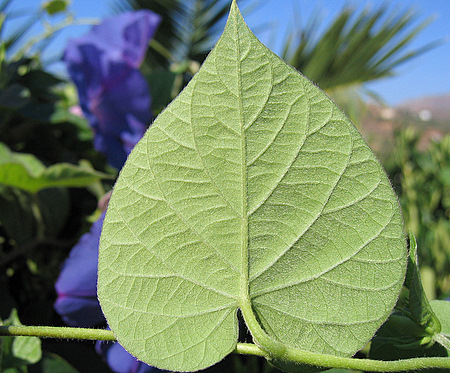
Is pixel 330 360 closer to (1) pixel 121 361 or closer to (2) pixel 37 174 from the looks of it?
(1) pixel 121 361

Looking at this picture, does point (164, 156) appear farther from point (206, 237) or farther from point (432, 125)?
point (432, 125)

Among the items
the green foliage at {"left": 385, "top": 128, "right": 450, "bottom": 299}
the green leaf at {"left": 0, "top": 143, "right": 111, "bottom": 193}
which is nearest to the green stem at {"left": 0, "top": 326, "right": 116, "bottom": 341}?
the green leaf at {"left": 0, "top": 143, "right": 111, "bottom": 193}

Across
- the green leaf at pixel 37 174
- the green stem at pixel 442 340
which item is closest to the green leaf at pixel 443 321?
the green stem at pixel 442 340

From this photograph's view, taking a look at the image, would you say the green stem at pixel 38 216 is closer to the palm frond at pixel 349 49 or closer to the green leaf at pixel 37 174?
the green leaf at pixel 37 174

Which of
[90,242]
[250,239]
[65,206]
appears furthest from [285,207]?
[65,206]

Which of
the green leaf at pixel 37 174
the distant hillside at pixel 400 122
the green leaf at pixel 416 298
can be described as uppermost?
the green leaf at pixel 416 298

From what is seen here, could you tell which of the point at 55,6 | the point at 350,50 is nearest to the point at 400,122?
the point at 350,50
